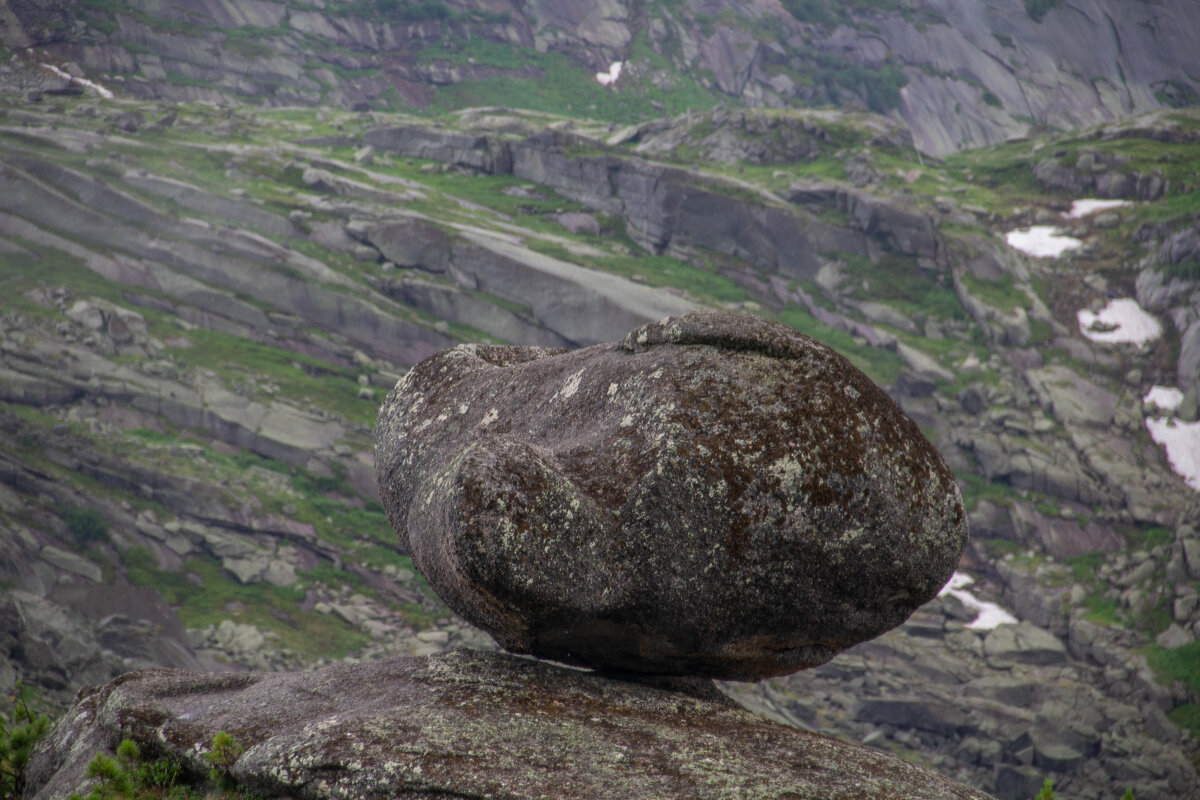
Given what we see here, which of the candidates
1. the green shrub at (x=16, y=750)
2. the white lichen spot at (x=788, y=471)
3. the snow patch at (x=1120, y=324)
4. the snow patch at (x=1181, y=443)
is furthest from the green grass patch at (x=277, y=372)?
the snow patch at (x=1120, y=324)

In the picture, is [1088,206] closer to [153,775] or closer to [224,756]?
[224,756]

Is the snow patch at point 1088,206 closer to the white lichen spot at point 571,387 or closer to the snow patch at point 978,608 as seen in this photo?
the snow patch at point 978,608

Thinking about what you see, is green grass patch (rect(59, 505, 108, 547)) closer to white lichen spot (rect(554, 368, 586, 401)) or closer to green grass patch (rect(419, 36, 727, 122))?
white lichen spot (rect(554, 368, 586, 401))

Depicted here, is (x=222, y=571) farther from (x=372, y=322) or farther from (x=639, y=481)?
(x=639, y=481)

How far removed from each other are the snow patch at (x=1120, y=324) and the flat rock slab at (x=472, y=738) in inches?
2862

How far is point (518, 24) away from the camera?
160 meters

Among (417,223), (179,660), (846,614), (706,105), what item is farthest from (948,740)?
(706,105)

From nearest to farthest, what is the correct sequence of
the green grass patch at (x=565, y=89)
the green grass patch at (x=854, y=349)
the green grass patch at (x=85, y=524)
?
the green grass patch at (x=85, y=524)
the green grass patch at (x=854, y=349)
the green grass patch at (x=565, y=89)

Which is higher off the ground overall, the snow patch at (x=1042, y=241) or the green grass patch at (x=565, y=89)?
the green grass patch at (x=565, y=89)

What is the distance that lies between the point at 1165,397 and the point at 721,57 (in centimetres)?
11833

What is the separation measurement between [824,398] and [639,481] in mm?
2764

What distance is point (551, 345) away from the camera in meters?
70.9

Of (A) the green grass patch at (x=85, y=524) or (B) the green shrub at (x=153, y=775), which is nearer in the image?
(B) the green shrub at (x=153, y=775)

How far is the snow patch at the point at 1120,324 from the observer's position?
73.3m
